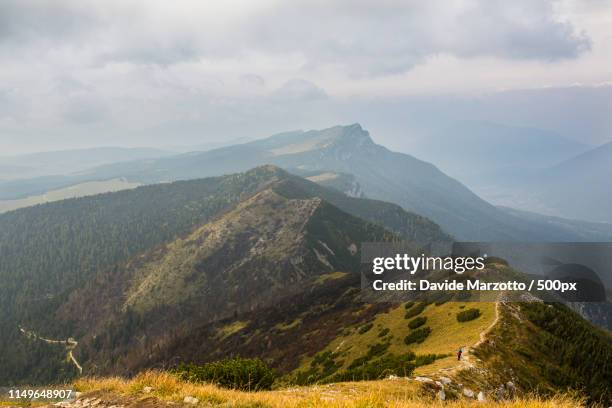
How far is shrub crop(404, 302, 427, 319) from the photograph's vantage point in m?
55.8

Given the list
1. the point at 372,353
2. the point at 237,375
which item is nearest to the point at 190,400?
the point at 237,375

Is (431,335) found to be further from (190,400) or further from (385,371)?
(190,400)

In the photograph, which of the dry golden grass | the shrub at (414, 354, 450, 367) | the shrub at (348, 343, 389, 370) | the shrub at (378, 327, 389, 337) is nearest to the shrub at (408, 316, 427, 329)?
the shrub at (378, 327, 389, 337)

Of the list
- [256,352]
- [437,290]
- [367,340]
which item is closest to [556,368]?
[367,340]

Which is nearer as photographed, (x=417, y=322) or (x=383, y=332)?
(x=417, y=322)

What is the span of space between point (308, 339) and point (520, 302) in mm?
50524

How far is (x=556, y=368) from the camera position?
3234 centimetres

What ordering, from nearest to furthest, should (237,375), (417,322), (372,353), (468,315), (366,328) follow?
(237,375), (468,315), (372,353), (417,322), (366,328)

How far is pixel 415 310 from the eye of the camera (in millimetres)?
56938

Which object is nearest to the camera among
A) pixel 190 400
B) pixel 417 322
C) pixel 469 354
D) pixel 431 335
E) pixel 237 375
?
pixel 190 400

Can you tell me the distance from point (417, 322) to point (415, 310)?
6.76 meters

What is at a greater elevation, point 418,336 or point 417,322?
point 418,336

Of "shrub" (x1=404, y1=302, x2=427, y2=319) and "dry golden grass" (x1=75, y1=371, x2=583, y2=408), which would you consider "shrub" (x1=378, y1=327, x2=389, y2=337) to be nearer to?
"shrub" (x1=404, y1=302, x2=427, y2=319)

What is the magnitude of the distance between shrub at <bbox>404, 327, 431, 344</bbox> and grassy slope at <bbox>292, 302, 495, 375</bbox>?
2.18 ft
